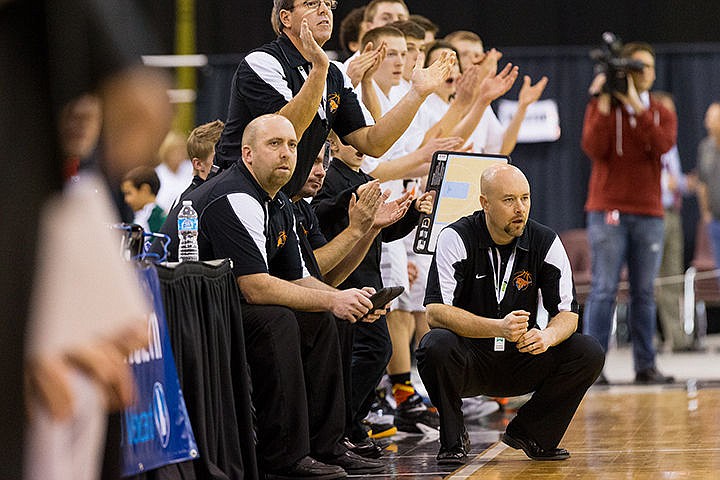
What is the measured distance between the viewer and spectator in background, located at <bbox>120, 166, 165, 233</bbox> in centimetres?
716

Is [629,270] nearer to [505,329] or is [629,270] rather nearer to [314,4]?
[505,329]

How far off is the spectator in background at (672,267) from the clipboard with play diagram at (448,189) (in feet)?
17.4

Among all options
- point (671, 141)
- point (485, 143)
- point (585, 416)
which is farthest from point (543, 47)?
point (585, 416)

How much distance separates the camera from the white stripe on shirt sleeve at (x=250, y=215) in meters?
4.60

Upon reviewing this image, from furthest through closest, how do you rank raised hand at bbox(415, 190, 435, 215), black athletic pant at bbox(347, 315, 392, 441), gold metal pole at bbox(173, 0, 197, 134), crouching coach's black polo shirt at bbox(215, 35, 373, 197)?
gold metal pole at bbox(173, 0, 197, 134) → raised hand at bbox(415, 190, 435, 215) → black athletic pant at bbox(347, 315, 392, 441) → crouching coach's black polo shirt at bbox(215, 35, 373, 197)

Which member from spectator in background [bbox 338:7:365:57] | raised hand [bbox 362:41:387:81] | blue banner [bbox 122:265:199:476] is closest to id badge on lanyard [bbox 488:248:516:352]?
raised hand [bbox 362:41:387:81]

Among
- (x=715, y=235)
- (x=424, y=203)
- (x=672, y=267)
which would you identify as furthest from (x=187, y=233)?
(x=672, y=267)

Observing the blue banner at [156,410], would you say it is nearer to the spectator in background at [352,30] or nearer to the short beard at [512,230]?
the short beard at [512,230]

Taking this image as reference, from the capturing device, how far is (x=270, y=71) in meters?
5.11

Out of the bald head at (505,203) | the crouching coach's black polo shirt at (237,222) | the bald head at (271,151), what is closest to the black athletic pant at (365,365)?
the bald head at (505,203)

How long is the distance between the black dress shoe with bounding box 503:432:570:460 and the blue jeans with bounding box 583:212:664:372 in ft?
9.62

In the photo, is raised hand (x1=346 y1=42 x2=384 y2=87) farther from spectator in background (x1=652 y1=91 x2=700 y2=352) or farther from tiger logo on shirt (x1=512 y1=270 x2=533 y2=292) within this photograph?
spectator in background (x1=652 y1=91 x2=700 y2=352)

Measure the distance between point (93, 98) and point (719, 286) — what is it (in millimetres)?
10270

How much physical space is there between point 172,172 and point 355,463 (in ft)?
16.0
